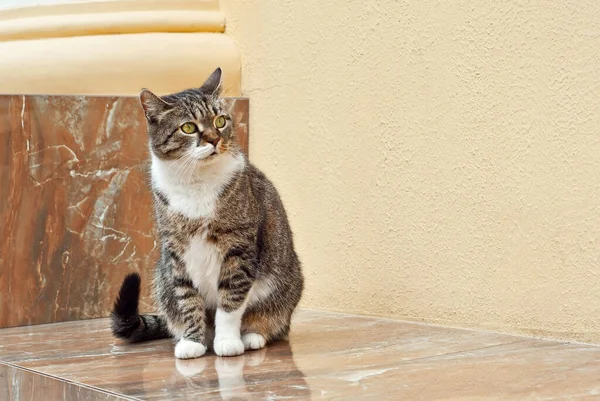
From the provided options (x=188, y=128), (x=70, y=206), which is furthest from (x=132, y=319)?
(x=70, y=206)

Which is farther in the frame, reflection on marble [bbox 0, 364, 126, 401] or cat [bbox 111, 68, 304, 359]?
cat [bbox 111, 68, 304, 359]

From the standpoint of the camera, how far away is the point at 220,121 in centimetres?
256

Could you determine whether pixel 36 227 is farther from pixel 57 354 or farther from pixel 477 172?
pixel 477 172

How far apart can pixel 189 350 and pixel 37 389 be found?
0.42 meters

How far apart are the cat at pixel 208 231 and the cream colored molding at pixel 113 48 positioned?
1.04m

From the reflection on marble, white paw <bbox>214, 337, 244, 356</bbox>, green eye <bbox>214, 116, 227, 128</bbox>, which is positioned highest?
green eye <bbox>214, 116, 227, 128</bbox>

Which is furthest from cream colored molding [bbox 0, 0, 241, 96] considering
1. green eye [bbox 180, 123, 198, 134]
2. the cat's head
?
green eye [bbox 180, 123, 198, 134]

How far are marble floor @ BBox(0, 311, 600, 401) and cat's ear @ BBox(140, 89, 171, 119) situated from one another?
2.33 ft

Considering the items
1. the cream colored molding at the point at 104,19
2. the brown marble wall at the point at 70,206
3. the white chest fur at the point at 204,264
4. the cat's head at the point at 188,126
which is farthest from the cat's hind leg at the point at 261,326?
the cream colored molding at the point at 104,19

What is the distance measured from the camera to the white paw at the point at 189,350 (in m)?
2.52

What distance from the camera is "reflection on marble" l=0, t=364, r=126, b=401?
213cm

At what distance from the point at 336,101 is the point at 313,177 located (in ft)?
1.04

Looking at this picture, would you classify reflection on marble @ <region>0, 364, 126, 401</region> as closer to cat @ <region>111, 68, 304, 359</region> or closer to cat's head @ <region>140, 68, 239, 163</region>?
cat @ <region>111, 68, 304, 359</region>

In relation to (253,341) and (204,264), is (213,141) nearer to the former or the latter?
(204,264)
